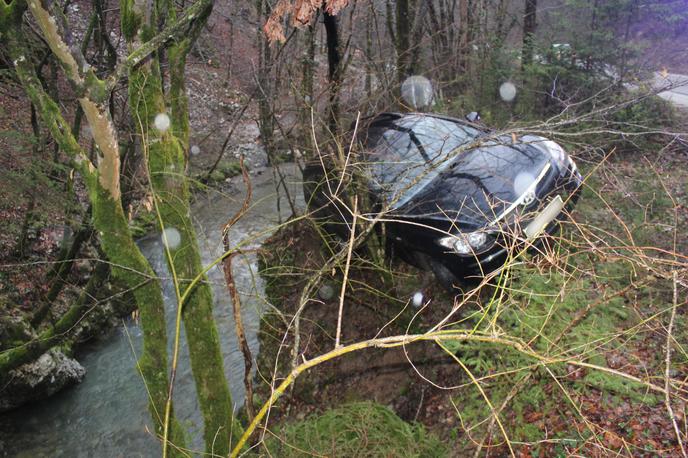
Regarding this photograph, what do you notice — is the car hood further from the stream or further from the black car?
the stream

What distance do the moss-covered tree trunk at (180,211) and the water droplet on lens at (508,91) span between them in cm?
859

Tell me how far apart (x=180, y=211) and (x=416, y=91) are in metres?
6.61

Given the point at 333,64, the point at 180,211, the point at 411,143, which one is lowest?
the point at 411,143

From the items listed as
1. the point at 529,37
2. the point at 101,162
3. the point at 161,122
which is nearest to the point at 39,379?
the point at 101,162

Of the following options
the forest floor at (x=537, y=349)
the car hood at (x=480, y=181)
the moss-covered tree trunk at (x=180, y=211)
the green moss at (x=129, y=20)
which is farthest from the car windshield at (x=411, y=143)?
the green moss at (x=129, y=20)

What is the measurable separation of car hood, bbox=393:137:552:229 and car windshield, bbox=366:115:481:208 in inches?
5.2

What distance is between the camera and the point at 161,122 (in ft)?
14.3

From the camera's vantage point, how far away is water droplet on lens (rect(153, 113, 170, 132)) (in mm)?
4332

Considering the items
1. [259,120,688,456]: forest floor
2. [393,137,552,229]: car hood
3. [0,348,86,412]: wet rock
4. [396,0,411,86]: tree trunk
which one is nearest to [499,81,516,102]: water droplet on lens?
[396,0,411,86]: tree trunk

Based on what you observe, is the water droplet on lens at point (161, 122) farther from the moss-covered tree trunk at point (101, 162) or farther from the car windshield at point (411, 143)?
the car windshield at point (411, 143)

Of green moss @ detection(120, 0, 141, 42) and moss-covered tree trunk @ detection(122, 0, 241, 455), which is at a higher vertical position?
green moss @ detection(120, 0, 141, 42)

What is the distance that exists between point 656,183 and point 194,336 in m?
7.82

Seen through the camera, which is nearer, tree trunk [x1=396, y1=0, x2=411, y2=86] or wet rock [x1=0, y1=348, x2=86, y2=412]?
wet rock [x1=0, y1=348, x2=86, y2=412]

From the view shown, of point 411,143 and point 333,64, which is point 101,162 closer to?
point 411,143
